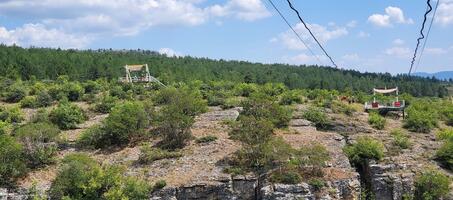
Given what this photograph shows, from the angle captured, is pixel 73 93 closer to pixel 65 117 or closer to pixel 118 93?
pixel 118 93

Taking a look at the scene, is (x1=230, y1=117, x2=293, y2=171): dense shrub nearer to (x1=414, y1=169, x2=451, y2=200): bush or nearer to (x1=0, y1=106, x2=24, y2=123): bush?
(x1=414, y1=169, x2=451, y2=200): bush

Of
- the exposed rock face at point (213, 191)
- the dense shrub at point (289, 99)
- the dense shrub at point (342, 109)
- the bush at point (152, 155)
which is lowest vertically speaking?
the exposed rock face at point (213, 191)

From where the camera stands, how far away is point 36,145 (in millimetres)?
34094

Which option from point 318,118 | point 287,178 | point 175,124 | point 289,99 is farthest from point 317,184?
point 289,99

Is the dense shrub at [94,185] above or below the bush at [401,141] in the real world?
below

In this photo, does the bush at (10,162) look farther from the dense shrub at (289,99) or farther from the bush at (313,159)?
the dense shrub at (289,99)

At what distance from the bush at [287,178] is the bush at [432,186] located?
7.44 m

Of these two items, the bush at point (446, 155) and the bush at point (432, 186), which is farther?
the bush at point (446, 155)

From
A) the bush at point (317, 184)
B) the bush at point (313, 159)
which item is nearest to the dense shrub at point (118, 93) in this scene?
the bush at point (313, 159)

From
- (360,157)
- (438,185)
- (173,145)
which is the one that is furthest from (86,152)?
(438,185)

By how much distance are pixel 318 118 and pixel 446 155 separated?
37.3 feet

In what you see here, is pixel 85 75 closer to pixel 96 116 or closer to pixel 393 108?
pixel 96 116

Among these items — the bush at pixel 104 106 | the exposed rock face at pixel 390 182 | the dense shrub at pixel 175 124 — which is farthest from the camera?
the bush at pixel 104 106

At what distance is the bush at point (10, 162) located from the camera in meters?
31.0
